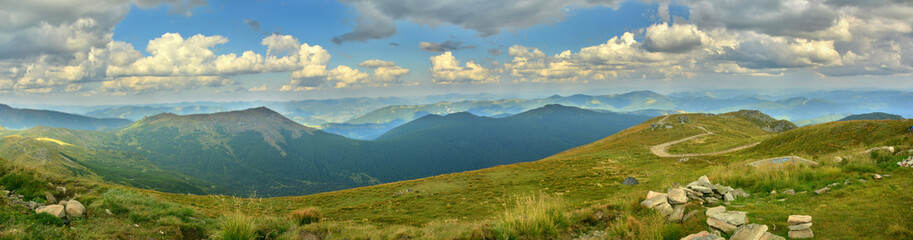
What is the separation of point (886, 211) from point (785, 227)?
9.13ft

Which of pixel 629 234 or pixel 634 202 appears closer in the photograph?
pixel 629 234

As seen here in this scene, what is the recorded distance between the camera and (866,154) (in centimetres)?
1733

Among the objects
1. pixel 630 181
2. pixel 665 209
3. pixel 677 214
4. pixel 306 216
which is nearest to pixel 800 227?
pixel 677 214

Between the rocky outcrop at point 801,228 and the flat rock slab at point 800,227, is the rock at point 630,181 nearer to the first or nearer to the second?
the rocky outcrop at point 801,228

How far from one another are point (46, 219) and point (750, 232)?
19353 mm

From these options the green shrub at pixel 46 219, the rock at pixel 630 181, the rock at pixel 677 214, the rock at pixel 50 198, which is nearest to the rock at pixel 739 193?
the rock at pixel 677 214

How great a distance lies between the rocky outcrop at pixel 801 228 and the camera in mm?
8758

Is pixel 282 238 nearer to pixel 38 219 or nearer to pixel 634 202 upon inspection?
pixel 38 219

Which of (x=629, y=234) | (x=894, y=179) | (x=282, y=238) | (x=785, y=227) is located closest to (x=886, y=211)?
(x=785, y=227)

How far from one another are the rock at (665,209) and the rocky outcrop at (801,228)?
3.13 metres

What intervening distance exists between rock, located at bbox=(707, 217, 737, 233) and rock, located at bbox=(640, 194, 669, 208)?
7.62ft

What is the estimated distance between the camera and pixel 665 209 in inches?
472

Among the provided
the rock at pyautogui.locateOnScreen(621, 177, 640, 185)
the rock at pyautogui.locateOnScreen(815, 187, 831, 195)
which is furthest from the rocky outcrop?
the rock at pyautogui.locateOnScreen(621, 177, 640, 185)

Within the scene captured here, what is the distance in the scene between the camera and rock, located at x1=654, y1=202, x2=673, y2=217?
11859mm
